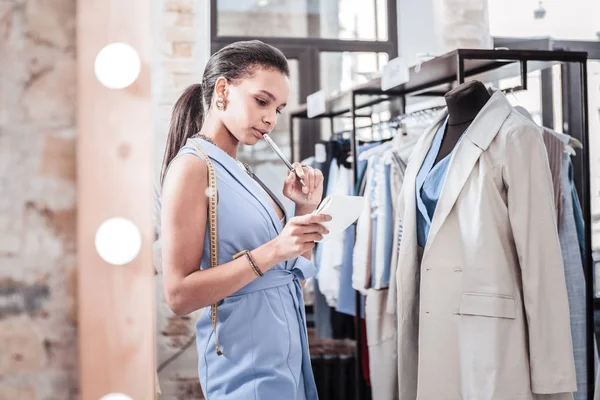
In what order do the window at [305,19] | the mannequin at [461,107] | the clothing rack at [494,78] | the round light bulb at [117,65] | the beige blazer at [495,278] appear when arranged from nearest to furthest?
the round light bulb at [117,65], the beige blazer at [495,278], the mannequin at [461,107], the clothing rack at [494,78], the window at [305,19]

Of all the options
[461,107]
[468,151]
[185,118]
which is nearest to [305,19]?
[461,107]

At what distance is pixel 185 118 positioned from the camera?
1402 millimetres

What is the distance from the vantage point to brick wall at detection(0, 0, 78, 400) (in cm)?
47

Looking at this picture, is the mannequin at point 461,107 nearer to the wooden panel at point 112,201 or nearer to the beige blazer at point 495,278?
the beige blazer at point 495,278

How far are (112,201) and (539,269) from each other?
126 cm

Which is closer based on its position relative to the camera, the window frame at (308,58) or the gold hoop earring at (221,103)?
the gold hoop earring at (221,103)

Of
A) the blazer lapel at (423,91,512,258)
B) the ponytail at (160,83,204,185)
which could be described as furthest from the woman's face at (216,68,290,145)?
the blazer lapel at (423,91,512,258)

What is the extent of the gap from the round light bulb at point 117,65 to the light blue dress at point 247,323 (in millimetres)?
623

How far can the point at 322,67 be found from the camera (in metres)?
3.49

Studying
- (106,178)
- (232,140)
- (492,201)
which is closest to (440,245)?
(492,201)

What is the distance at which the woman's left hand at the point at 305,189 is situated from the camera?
1.27 m

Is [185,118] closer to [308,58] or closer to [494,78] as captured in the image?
[494,78]

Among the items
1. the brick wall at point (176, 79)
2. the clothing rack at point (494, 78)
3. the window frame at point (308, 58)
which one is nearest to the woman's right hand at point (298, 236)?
the clothing rack at point (494, 78)

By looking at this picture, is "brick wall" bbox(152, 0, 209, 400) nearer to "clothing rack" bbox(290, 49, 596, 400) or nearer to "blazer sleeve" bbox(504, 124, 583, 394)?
"clothing rack" bbox(290, 49, 596, 400)
